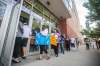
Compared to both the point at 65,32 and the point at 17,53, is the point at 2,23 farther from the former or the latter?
the point at 65,32

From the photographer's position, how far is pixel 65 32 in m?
17.1

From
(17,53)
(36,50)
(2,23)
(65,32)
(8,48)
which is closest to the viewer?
(8,48)

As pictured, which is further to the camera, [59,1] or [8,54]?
[59,1]

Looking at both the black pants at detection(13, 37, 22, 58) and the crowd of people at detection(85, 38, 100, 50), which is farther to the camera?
the crowd of people at detection(85, 38, 100, 50)

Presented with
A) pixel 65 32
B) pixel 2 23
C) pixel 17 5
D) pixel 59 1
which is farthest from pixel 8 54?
pixel 65 32

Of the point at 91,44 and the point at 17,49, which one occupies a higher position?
the point at 17,49

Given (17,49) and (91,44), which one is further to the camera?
(91,44)

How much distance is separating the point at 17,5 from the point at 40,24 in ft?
21.5

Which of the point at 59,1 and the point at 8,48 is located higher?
the point at 59,1

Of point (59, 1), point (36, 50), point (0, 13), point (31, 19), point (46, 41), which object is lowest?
point (36, 50)

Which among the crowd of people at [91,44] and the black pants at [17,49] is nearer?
the black pants at [17,49]

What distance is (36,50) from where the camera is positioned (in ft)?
28.4

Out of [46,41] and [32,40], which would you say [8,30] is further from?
[32,40]

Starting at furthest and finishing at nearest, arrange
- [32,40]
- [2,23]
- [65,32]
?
[65,32] < [32,40] < [2,23]
